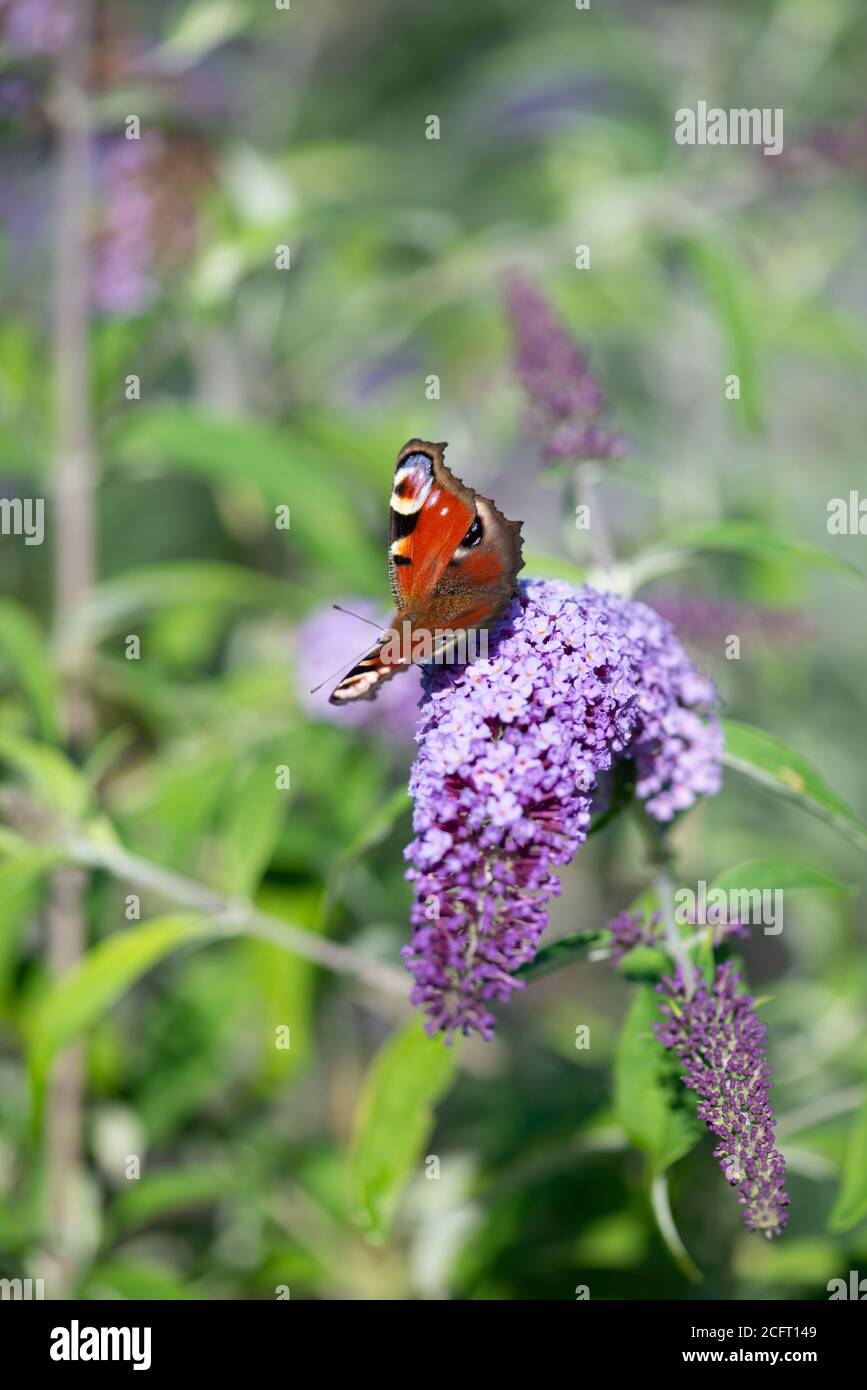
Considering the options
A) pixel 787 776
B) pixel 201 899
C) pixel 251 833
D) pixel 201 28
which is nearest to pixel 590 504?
pixel 787 776

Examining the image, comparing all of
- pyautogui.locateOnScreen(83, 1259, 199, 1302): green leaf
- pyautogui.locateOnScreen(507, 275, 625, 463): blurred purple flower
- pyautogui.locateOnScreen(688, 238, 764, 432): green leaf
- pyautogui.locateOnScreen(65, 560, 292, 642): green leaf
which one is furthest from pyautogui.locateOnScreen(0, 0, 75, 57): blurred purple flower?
pyautogui.locateOnScreen(83, 1259, 199, 1302): green leaf

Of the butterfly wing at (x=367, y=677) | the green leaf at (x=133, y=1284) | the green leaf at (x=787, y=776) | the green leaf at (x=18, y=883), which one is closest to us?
the butterfly wing at (x=367, y=677)

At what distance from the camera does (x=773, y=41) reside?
364 cm

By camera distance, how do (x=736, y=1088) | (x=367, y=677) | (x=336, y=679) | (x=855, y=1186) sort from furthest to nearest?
1. (x=336, y=679)
2. (x=855, y=1186)
3. (x=367, y=677)
4. (x=736, y=1088)

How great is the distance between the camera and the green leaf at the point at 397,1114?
5.77 feet

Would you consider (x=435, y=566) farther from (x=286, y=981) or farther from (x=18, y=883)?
(x=286, y=981)

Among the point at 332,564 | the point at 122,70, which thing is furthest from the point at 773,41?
the point at 332,564

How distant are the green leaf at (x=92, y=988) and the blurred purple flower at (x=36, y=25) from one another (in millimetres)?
1843

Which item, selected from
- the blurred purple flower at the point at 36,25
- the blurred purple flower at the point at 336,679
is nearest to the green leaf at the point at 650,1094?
the blurred purple flower at the point at 336,679

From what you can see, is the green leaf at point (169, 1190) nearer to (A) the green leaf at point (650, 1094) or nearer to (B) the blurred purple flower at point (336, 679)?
(B) the blurred purple flower at point (336, 679)

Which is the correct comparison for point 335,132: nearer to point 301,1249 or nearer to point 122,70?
point 122,70

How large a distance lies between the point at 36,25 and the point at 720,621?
195 centimetres

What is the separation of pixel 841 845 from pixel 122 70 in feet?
7.85

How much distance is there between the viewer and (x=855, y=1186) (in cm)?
165
